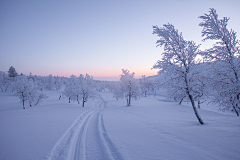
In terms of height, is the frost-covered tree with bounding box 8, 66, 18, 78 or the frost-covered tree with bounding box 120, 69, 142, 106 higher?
the frost-covered tree with bounding box 8, 66, 18, 78

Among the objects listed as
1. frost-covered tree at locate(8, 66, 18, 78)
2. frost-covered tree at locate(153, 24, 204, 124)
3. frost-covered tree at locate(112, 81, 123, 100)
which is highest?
frost-covered tree at locate(8, 66, 18, 78)

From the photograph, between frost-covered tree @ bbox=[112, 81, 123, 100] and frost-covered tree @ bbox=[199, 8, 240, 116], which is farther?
A: frost-covered tree @ bbox=[112, 81, 123, 100]

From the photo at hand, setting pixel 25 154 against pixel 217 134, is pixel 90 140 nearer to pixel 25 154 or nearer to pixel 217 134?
pixel 25 154

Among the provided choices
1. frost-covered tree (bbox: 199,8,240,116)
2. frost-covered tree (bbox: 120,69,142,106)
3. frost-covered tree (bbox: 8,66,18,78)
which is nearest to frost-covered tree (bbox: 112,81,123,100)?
frost-covered tree (bbox: 120,69,142,106)

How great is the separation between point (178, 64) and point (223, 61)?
3.41m

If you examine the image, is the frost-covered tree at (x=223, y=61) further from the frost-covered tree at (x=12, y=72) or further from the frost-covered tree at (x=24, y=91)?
the frost-covered tree at (x=12, y=72)

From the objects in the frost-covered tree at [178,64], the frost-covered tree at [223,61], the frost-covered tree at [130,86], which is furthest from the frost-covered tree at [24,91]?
the frost-covered tree at [223,61]

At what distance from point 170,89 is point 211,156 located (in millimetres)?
6442

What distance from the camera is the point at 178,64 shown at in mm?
10102

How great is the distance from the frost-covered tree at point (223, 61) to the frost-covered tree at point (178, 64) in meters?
1.27

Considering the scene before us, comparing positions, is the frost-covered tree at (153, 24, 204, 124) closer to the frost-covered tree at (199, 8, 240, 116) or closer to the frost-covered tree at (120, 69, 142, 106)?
the frost-covered tree at (199, 8, 240, 116)

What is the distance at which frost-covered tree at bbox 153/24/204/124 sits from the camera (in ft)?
32.1

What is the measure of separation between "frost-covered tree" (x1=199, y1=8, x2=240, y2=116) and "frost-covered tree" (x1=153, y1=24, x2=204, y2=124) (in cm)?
127

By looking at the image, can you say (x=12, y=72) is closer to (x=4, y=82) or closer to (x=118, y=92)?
(x=4, y=82)
